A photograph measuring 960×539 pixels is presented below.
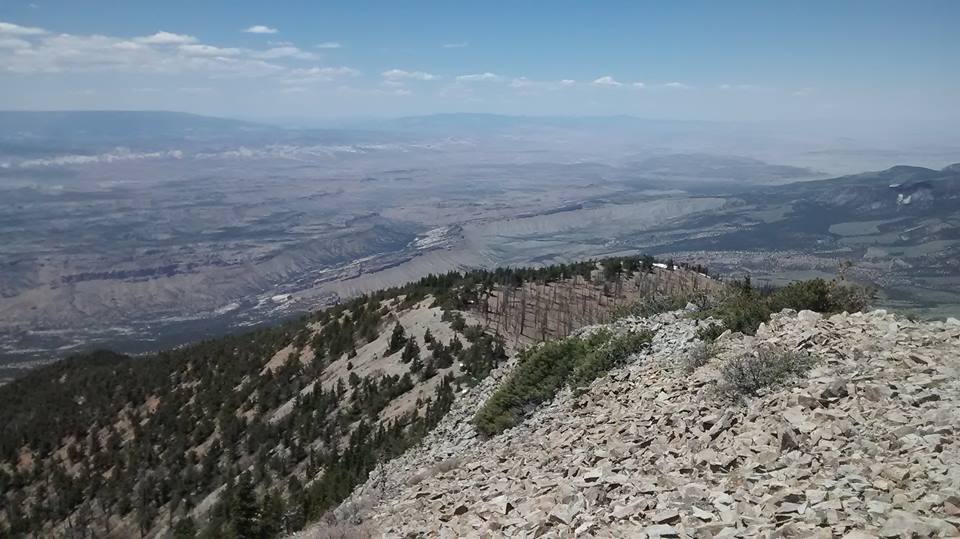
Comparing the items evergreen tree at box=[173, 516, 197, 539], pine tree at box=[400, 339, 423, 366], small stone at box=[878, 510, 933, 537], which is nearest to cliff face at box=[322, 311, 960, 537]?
small stone at box=[878, 510, 933, 537]

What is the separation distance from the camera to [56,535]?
24672 mm

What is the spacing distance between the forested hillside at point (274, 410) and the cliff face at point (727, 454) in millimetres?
4890

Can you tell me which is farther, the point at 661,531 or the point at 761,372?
the point at 761,372

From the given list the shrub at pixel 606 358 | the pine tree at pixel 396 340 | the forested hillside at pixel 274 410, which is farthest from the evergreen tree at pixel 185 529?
the shrub at pixel 606 358

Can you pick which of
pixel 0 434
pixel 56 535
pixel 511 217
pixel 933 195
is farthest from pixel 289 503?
pixel 511 217

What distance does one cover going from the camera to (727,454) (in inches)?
312

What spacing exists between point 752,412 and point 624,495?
2427 mm

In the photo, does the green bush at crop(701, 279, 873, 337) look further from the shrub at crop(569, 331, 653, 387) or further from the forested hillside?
the forested hillside

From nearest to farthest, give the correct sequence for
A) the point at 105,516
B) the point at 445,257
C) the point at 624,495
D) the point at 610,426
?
the point at 624,495
the point at 610,426
the point at 105,516
the point at 445,257

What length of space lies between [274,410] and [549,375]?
15958 mm

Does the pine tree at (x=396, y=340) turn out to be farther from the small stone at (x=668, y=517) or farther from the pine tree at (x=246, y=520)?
the small stone at (x=668, y=517)

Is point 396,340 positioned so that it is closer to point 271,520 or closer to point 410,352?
point 410,352

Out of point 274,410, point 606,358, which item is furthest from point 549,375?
point 274,410

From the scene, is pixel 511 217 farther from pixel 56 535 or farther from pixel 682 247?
pixel 56 535
